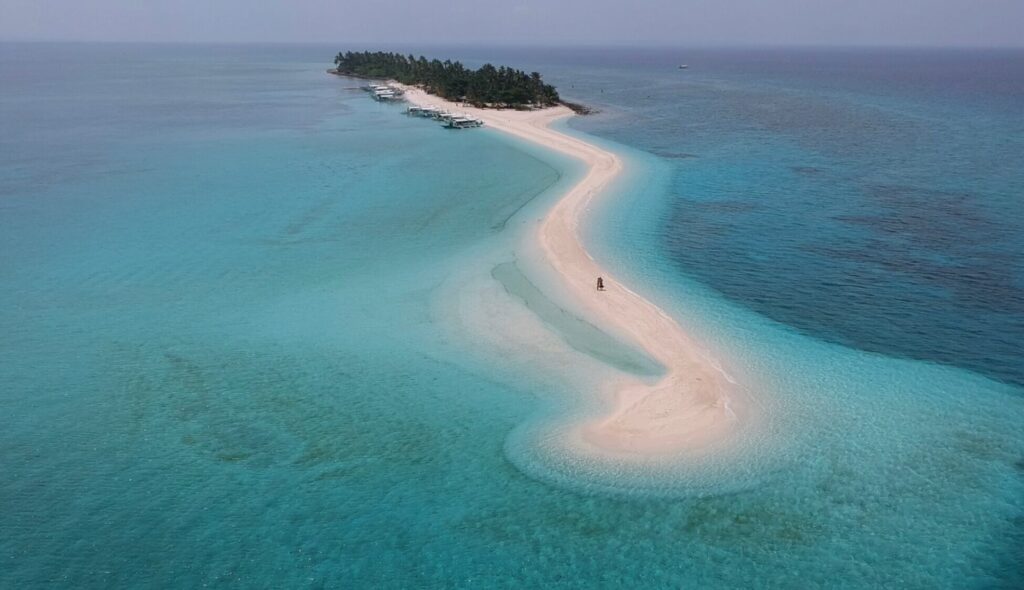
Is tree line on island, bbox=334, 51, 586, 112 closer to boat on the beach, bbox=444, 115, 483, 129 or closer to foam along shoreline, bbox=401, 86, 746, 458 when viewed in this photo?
boat on the beach, bbox=444, 115, 483, 129

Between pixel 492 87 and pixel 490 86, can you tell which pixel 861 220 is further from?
pixel 490 86

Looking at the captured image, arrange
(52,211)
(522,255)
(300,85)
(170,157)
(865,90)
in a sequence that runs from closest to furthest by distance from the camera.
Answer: (522,255) → (52,211) → (170,157) → (865,90) → (300,85)

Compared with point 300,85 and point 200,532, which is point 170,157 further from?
point 300,85

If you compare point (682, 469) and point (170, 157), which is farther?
point (170, 157)

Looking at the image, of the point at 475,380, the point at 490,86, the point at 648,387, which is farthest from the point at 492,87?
the point at 648,387

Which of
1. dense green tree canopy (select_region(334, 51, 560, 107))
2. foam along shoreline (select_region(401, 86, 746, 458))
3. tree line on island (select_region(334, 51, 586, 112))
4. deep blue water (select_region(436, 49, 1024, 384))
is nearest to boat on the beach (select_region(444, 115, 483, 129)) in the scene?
deep blue water (select_region(436, 49, 1024, 384))

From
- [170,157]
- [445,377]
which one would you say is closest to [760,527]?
[445,377]

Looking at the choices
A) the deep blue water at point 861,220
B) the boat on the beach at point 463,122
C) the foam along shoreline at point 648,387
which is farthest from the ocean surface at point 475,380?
the boat on the beach at point 463,122
